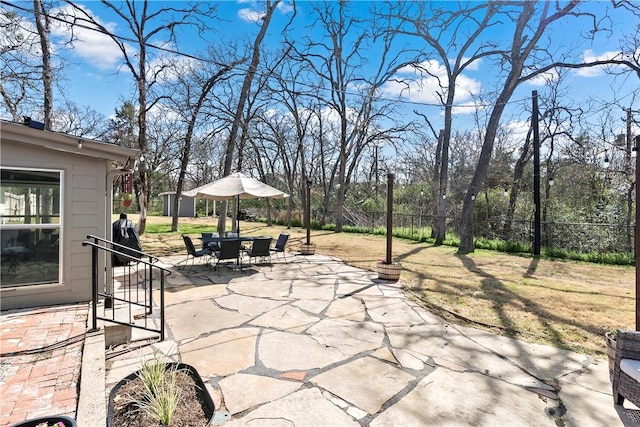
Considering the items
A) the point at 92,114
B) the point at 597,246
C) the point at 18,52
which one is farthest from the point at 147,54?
the point at 597,246

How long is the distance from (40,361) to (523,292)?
708 cm

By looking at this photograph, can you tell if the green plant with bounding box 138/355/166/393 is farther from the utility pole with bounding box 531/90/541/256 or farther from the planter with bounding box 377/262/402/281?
the utility pole with bounding box 531/90/541/256

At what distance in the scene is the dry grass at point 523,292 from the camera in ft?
13.9

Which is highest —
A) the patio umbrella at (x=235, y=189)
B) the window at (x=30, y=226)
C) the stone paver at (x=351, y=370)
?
the patio umbrella at (x=235, y=189)

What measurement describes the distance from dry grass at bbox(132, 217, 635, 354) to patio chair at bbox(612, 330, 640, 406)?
3.66 feet

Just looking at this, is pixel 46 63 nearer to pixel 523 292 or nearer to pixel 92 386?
pixel 92 386

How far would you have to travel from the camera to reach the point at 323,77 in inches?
738

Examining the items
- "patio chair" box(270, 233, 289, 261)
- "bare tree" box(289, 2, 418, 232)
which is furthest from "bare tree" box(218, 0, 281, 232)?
"patio chair" box(270, 233, 289, 261)

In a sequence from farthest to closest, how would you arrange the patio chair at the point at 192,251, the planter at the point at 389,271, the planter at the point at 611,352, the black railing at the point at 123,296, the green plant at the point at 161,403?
the patio chair at the point at 192,251 → the planter at the point at 389,271 → the black railing at the point at 123,296 → the planter at the point at 611,352 → the green plant at the point at 161,403

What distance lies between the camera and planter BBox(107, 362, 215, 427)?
2.19 m

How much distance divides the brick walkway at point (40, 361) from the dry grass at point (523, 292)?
437 centimetres

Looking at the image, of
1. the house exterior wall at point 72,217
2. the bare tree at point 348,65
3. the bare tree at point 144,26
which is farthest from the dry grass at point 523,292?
the bare tree at point 348,65

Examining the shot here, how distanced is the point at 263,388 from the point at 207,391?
449 mm

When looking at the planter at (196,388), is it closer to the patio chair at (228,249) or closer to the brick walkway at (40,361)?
the brick walkway at (40,361)
